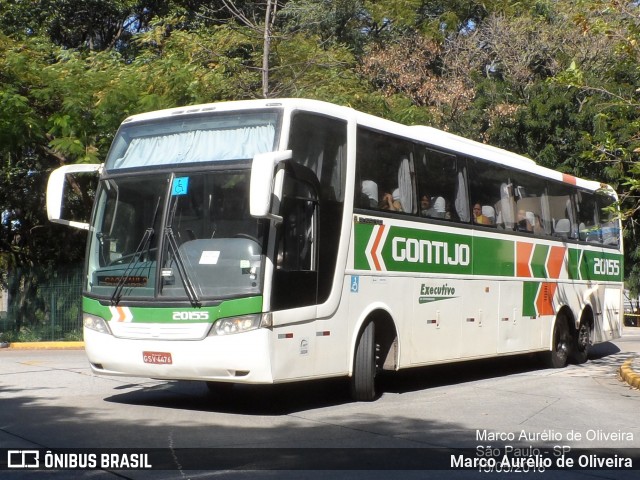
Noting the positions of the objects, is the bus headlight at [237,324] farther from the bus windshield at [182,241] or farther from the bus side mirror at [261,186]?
the bus side mirror at [261,186]

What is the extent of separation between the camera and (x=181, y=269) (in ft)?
33.0

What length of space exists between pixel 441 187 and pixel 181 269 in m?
4.71

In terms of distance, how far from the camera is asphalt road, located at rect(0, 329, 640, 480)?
25.1ft

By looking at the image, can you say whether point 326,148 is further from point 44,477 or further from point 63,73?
A: point 63,73

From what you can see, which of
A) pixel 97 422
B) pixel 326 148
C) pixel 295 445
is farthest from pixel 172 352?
pixel 326 148

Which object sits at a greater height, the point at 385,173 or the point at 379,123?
the point at 379,123

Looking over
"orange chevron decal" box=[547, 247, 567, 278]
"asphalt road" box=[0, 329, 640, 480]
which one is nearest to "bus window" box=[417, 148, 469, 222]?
"asphalt road" box=[0, 329, 640, 480]

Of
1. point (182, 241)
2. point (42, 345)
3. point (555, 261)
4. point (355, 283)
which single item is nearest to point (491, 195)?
point (555, 261)

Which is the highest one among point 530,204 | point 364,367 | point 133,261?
point 530,204

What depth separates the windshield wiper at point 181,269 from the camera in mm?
→ 9914

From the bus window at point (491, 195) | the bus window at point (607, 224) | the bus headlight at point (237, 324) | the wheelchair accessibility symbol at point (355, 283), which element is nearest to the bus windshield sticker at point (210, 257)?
the bus headlight at point (237, 324)

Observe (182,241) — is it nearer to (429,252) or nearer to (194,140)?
(194,140)

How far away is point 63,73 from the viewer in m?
21.5

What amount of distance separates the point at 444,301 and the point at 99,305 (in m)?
5.11
